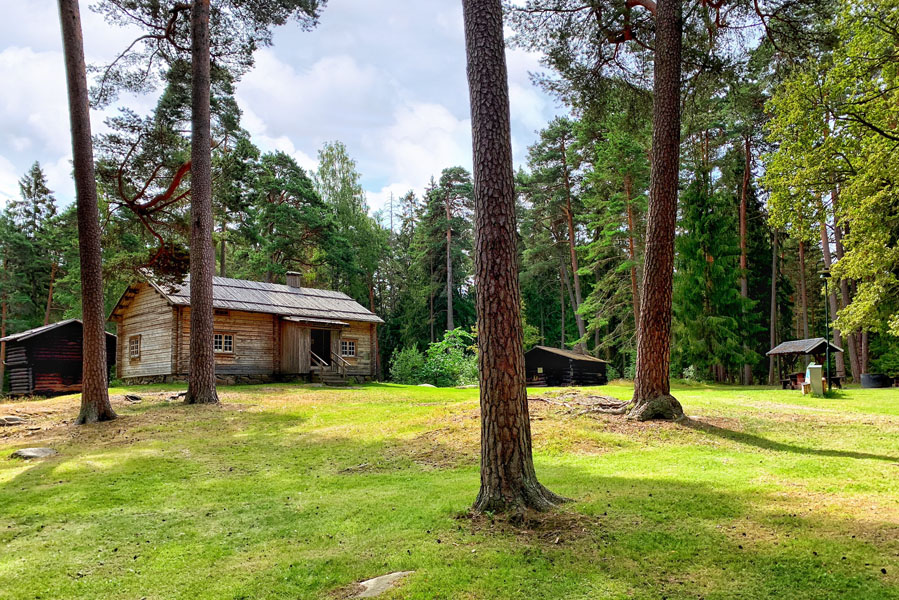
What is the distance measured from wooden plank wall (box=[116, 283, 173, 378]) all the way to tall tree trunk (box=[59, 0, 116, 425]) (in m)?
10.9

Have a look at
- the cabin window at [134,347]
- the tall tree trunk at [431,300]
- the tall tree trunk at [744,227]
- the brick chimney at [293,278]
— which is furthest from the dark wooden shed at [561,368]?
the cabin window at [134,347]

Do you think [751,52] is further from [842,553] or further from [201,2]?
[201,2]

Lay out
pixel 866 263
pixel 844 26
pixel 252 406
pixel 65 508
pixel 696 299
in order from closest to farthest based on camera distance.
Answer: pixel 65 508 → pixel 844 26 → pixel 252 406 → pixel 866 263 → pixel 696 299

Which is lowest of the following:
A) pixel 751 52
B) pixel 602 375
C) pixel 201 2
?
pixel 602 375

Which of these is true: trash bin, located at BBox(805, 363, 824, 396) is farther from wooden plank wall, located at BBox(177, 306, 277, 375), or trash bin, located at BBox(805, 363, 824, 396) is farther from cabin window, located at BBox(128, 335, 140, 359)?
cabin window, located at BBox(128, 335, 140, 359)

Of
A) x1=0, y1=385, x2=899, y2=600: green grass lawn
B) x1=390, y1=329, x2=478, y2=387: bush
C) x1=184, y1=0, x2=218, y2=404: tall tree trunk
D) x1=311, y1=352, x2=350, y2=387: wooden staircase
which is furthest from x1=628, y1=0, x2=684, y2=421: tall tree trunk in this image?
x1=390, y1=329, x2=478, y2=387: bush

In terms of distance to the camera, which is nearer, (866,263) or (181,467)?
(181,467)

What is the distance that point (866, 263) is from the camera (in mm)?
15898

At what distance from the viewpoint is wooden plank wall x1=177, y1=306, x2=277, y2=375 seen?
22344 millimetres

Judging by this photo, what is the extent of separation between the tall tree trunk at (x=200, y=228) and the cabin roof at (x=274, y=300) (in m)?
7.92

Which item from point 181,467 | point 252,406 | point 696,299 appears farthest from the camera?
point 696,299

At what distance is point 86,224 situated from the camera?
1188cm

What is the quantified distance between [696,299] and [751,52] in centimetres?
1910

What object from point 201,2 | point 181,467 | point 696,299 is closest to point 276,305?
point 201,2
